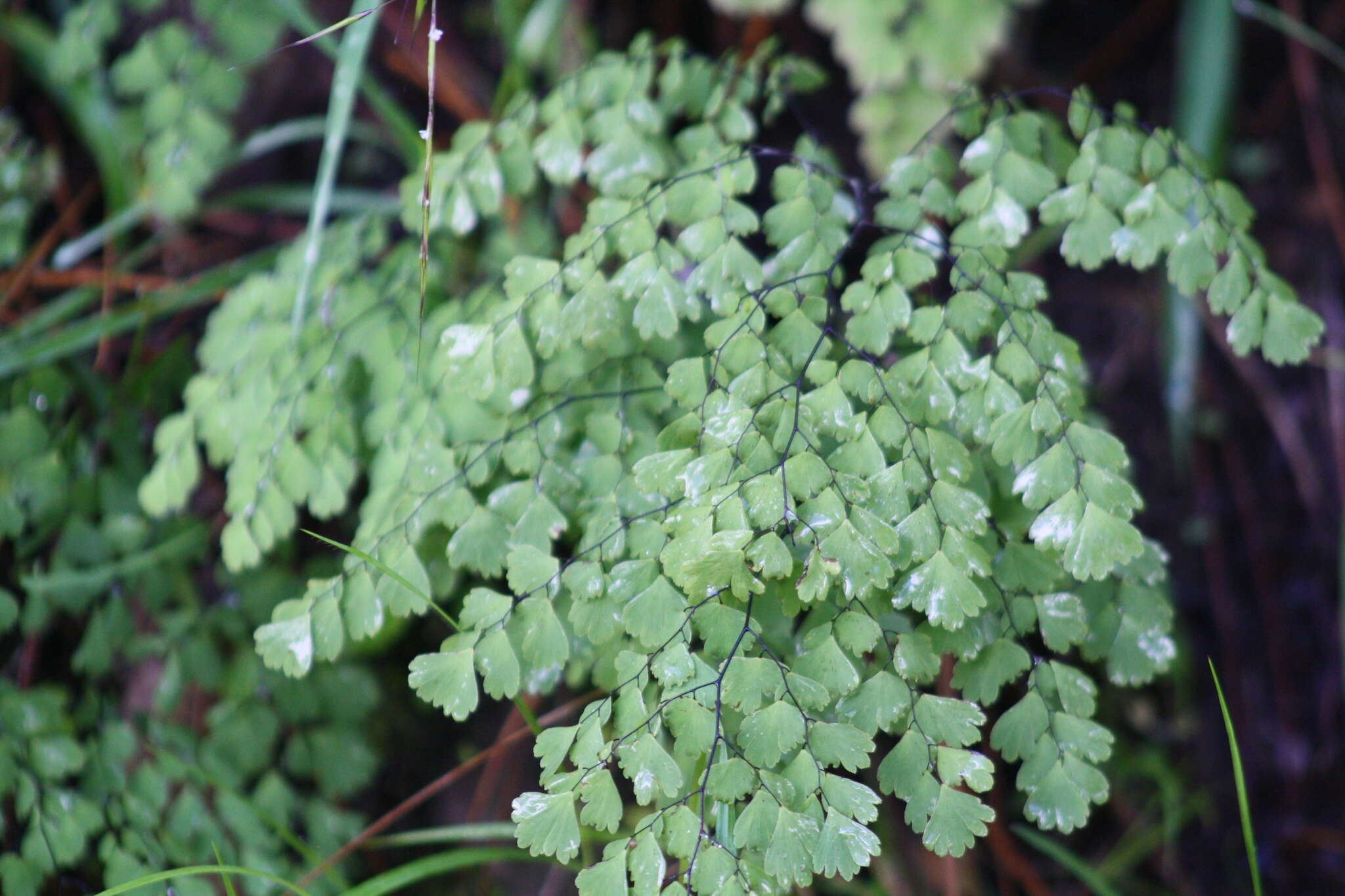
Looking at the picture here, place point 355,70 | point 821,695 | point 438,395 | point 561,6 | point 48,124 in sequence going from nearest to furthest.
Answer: point 821,695, point 438,395, point 355,70, point 561,6, point 48,124

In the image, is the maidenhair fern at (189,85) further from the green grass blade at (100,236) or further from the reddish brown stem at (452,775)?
the reddish brown stem at (452,775)

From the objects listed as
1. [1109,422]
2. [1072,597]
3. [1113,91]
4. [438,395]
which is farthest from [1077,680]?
[1113,91]

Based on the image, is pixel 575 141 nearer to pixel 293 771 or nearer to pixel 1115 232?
pixel 1115 232

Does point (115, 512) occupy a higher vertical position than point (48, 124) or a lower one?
lower

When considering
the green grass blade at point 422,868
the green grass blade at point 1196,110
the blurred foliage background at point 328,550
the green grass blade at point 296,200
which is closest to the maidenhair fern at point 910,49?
the blurred foliage background at point 328,550

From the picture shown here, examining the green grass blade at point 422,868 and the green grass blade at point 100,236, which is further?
the green grass blade at point 100,236

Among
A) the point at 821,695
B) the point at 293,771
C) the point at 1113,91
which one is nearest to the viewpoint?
the point at 821,695
